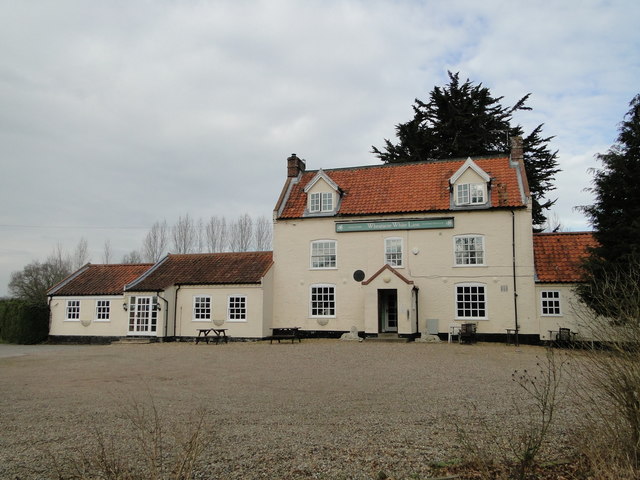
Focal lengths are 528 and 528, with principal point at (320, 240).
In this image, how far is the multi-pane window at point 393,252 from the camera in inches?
1106

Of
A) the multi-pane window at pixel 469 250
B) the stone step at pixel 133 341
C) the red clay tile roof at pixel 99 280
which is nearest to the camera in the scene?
the multi-pane window at pixel 469 250

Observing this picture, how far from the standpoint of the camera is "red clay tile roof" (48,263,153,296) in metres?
31.7

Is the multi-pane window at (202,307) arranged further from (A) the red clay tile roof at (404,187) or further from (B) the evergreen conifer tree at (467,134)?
(B) the evergreen conifer tree at (467,134)

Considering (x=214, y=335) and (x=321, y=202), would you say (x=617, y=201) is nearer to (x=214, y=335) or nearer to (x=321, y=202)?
(x=321, y=202)

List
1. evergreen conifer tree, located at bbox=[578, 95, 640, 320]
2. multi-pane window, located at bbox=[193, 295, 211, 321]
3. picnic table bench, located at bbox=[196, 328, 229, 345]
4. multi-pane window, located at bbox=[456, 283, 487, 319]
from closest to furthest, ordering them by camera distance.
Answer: evergreen conifer tree, located at bbox=[578, 95, 640, 320] → multi-pane window, located at bbox=[456, 283, 487, 319] → picnic table bench, located at bbox=[196, 328, 229, 345] → multi-pane window, located at bbox=[193, 295, 211, 321]

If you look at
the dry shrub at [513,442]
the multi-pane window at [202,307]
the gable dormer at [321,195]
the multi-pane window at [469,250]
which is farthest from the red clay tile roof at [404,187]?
the dry shrub at [513,442]

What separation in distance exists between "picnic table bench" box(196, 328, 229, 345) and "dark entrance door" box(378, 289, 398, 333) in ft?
27.4

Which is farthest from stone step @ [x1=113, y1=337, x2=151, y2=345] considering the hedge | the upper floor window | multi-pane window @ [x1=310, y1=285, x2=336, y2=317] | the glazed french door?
the upper floor window

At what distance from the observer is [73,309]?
31828 millimetres

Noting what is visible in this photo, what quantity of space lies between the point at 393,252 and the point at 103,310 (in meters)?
17.4

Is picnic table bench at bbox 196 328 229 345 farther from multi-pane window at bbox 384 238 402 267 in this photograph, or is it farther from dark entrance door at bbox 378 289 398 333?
multi-pane window at bbox 384 238 402 267

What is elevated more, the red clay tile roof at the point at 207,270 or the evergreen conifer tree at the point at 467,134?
the evergreen conifer tree at the point at 467,134

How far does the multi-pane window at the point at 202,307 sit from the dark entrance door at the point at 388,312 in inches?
380

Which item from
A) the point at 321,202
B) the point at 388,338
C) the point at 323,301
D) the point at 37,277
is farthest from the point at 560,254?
the point at 37,277
